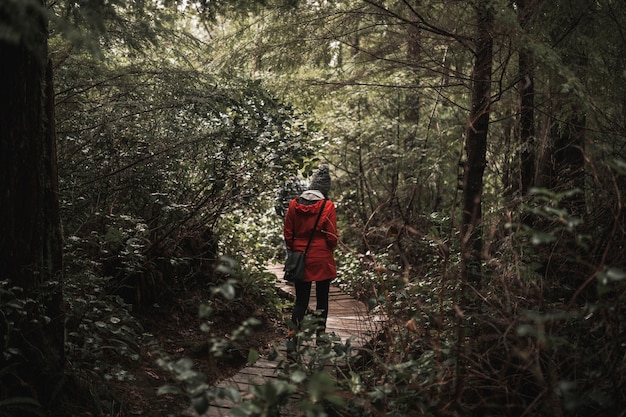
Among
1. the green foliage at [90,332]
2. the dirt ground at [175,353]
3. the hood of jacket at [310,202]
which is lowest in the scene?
the dirt ground at [175,353]

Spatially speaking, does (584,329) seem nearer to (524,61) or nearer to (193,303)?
(524,61)

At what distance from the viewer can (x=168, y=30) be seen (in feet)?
19.5

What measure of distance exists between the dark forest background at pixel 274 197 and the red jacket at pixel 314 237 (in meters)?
0.46

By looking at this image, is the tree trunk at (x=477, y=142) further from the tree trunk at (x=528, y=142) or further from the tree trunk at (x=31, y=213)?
the tree trunk at (x=31, y=213)

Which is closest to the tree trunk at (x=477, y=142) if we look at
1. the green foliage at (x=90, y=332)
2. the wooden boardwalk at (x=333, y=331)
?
the wooden boardwalk at (x=333, y=331)

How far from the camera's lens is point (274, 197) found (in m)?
8.51

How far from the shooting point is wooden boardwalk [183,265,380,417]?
4629 mm

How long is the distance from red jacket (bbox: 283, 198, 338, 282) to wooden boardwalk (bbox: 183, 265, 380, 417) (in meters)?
0.58

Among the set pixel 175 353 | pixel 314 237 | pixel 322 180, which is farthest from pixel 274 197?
pixel 175 353

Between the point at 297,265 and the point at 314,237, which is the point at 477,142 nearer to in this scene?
the point at 314,237

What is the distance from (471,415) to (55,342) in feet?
9.57

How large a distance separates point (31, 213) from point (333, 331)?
3.08 meters

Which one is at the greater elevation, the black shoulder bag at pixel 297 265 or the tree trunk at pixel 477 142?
the tree trunk at pixel 477 142

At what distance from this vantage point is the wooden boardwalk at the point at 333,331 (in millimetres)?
4629
